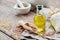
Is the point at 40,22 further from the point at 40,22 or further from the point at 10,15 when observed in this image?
the point at 10,15

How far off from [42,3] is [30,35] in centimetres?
38

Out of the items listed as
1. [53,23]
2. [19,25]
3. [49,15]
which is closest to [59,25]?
[53,23]

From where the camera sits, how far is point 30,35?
2.83ft

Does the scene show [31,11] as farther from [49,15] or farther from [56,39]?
[56,39]

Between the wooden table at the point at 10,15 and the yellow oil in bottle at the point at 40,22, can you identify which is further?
the wooden table at the point at 10,15

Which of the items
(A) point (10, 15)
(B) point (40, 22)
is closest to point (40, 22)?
(B) point (40, 22)

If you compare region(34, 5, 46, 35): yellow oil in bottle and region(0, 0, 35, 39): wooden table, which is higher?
region(0, 0, 35, 39): wooden table

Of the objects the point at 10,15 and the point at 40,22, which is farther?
the point at 10,15

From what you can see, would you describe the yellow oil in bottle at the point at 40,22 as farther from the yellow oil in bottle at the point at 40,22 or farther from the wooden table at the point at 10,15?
the wooden table at the point at 10,15

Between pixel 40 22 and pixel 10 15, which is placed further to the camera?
pixel 10 15

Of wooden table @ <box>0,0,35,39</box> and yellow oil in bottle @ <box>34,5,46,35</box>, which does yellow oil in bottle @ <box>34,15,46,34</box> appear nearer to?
yellow oil in bottle @ <box>34,5,46,35</box>

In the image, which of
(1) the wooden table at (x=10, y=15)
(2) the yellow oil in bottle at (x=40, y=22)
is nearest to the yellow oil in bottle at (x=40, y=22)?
(2) the yellow oil in bottle at (x=40, y=22)

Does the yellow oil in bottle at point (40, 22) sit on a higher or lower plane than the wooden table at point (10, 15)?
lower

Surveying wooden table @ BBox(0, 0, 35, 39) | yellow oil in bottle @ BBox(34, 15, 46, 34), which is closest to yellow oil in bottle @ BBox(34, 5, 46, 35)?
yellow oil in bottle @ BBox(34, 15, 46, 34)
